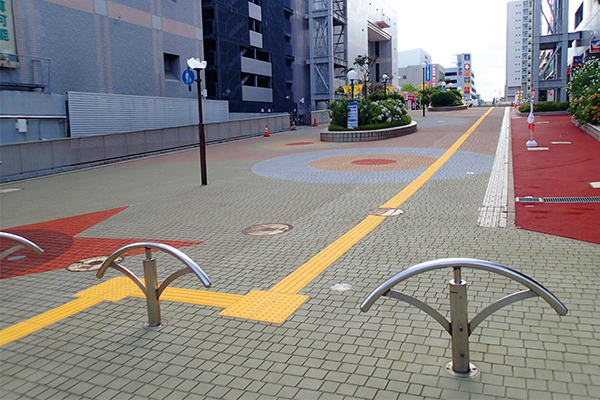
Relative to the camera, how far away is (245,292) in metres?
5.88

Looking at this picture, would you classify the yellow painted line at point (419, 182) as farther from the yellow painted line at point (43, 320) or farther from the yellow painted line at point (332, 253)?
the yellow painted line at point (43, 320)

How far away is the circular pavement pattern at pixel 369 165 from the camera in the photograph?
46.9 feet

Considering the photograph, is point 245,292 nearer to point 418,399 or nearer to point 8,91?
point 418,399

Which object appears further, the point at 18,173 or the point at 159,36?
the point at 159,36

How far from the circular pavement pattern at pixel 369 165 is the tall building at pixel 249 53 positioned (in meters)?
22.7

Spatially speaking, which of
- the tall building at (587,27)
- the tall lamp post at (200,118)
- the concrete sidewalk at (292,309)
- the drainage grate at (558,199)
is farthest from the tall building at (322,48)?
the concrete sidewalk at (292,309)

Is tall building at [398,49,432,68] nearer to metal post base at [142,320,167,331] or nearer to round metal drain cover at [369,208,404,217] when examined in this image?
round metal drain cover at [369,208,404,217]

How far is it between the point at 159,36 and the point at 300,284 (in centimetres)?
2737

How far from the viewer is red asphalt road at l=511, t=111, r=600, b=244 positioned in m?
8.18

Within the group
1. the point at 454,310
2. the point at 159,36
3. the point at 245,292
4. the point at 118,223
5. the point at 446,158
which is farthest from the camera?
the point at 159,36

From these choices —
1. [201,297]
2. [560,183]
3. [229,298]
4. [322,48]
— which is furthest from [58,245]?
[322,48]

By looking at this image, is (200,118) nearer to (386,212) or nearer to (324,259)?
(386,212)

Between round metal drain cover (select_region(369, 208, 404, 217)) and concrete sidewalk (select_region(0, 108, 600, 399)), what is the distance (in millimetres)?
226

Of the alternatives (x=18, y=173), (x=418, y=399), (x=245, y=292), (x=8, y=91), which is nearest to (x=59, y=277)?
(x=245, y=292)
